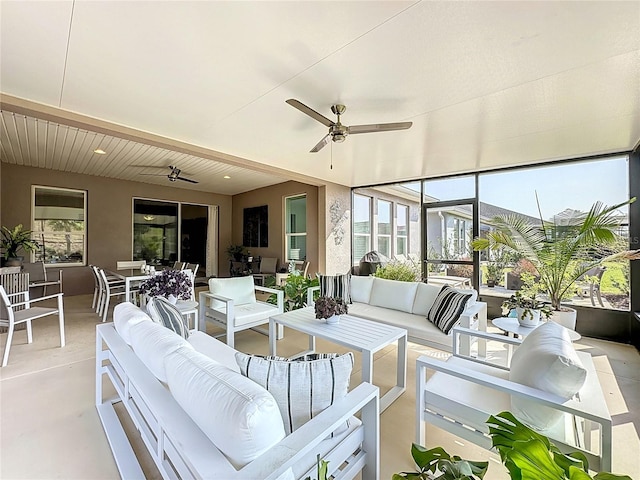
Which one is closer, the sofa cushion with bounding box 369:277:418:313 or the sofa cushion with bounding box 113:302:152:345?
the sofa cushion with bounding box 113:302:152:345

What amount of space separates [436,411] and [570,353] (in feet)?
2.48

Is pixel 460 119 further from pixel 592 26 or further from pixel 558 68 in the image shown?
pixel 592 26

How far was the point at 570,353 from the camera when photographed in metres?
1.37

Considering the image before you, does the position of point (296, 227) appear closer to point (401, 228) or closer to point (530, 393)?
point (401, 228)

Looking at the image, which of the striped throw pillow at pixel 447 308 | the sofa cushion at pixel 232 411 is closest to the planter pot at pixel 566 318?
the striped throw pillow at pixel 447 308

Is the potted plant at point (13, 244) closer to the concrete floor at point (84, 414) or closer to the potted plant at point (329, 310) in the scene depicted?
the concrete floor at point (84, 414)

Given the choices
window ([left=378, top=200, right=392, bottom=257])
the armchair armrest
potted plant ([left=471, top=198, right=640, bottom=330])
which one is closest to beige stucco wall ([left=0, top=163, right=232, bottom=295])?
window ([left=378, top=200, right=392, bottom=257])

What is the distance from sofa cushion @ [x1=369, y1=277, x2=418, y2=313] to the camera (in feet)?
11.4

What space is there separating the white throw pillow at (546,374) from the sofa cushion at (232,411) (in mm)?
1256

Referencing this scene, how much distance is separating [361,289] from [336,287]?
36cm

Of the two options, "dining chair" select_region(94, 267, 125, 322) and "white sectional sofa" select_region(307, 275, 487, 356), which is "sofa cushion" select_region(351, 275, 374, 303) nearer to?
"white sectional sofa" select_region(307, 275, 487, 356)

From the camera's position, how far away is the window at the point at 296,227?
7.09 metres

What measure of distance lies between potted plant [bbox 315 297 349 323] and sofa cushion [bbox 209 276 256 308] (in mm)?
1387

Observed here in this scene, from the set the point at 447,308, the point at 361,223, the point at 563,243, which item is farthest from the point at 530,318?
the point at 361,223
